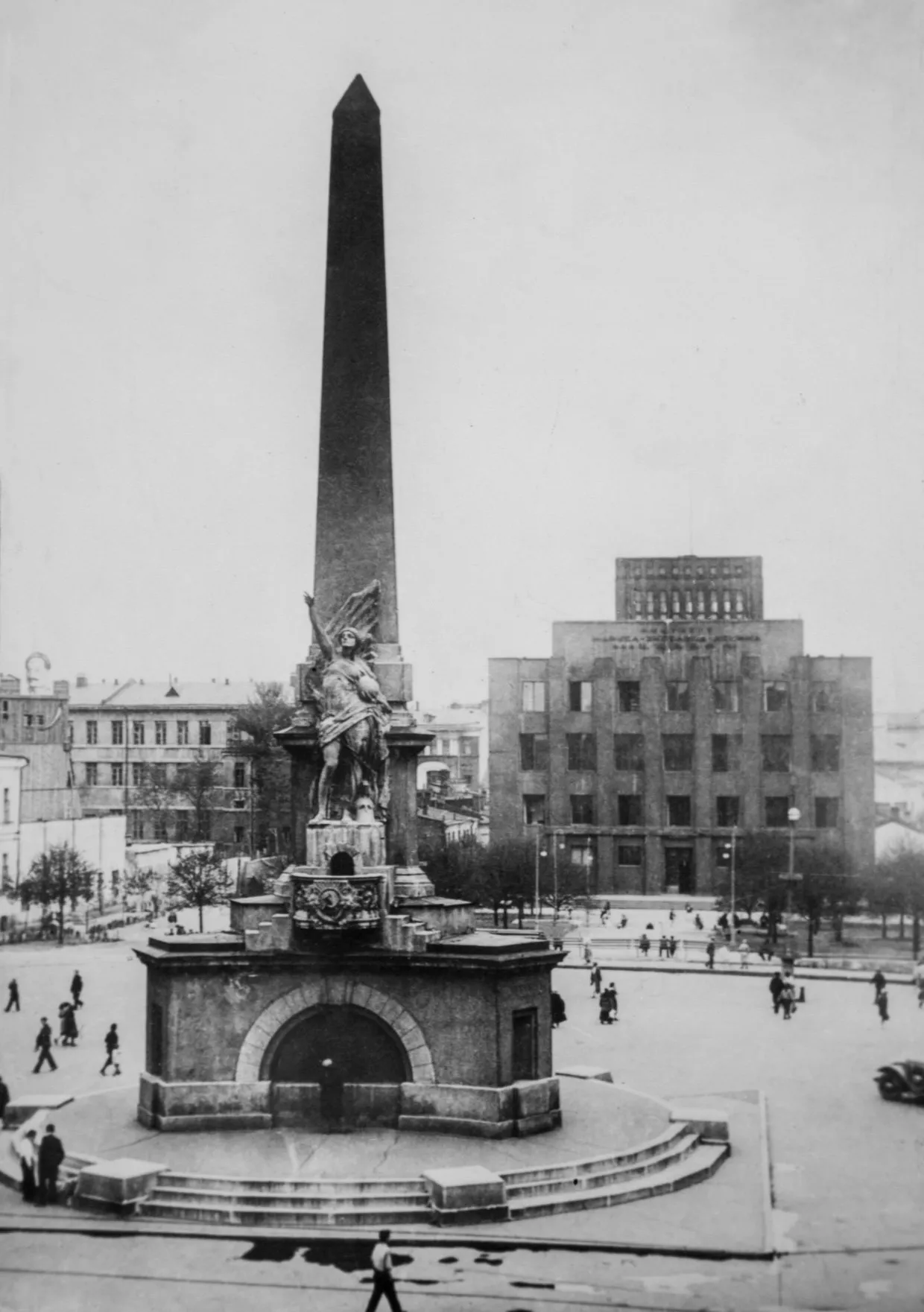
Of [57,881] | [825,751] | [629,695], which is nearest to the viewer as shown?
[57,881]

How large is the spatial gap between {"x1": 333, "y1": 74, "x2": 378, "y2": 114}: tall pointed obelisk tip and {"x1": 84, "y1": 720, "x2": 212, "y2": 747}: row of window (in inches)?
2091

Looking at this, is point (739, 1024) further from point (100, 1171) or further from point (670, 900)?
point (670, 900)

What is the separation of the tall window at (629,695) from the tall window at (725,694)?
12.0ft

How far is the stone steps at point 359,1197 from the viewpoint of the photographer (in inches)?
635

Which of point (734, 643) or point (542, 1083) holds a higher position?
point (734, 643)

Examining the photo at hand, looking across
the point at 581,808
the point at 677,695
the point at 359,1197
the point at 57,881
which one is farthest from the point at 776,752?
the point at 359,1197

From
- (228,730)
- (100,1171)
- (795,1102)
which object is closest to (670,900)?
(228,730)

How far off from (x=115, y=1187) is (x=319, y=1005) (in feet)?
12.8

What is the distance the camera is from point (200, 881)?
169ft

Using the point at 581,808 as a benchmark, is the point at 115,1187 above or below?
below

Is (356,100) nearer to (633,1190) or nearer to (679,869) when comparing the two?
(633,1190)

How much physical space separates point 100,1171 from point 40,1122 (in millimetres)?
3915

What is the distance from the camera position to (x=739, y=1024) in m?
33.3

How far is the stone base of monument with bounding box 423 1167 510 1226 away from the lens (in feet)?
52.8
